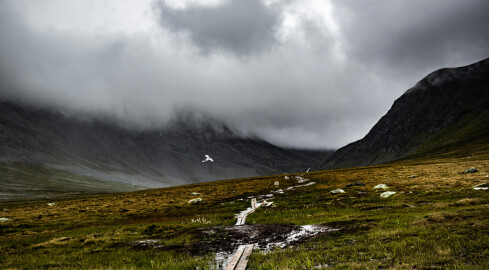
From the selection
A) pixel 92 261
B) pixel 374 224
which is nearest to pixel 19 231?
pixel 92 261

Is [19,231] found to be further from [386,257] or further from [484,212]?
[484,212]

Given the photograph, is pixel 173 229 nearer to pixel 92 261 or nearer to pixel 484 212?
pixel 92 261

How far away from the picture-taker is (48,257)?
21984mm

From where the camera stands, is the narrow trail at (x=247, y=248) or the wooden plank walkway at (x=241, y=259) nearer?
the wooden plank walkway at (x=241, y=259)

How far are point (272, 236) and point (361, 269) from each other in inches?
436

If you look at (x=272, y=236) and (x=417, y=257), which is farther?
(x=272, y=236)

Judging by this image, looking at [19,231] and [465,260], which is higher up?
[19,231]

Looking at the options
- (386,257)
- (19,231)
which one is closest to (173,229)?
(386,257)

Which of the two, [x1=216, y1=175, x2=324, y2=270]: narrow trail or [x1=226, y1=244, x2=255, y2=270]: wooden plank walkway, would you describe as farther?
[x1=216, y1=175, x2=324, y2=270]: narrow trail

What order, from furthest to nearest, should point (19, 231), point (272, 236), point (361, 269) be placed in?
point (19, 231), point (272, 236), point (361, 269)

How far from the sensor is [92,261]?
2011 centimetres

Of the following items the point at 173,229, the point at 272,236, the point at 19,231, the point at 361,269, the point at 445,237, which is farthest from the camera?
the point at 19,231

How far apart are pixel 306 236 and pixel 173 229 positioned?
48.8ft

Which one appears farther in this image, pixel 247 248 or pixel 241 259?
pixel 247 248
